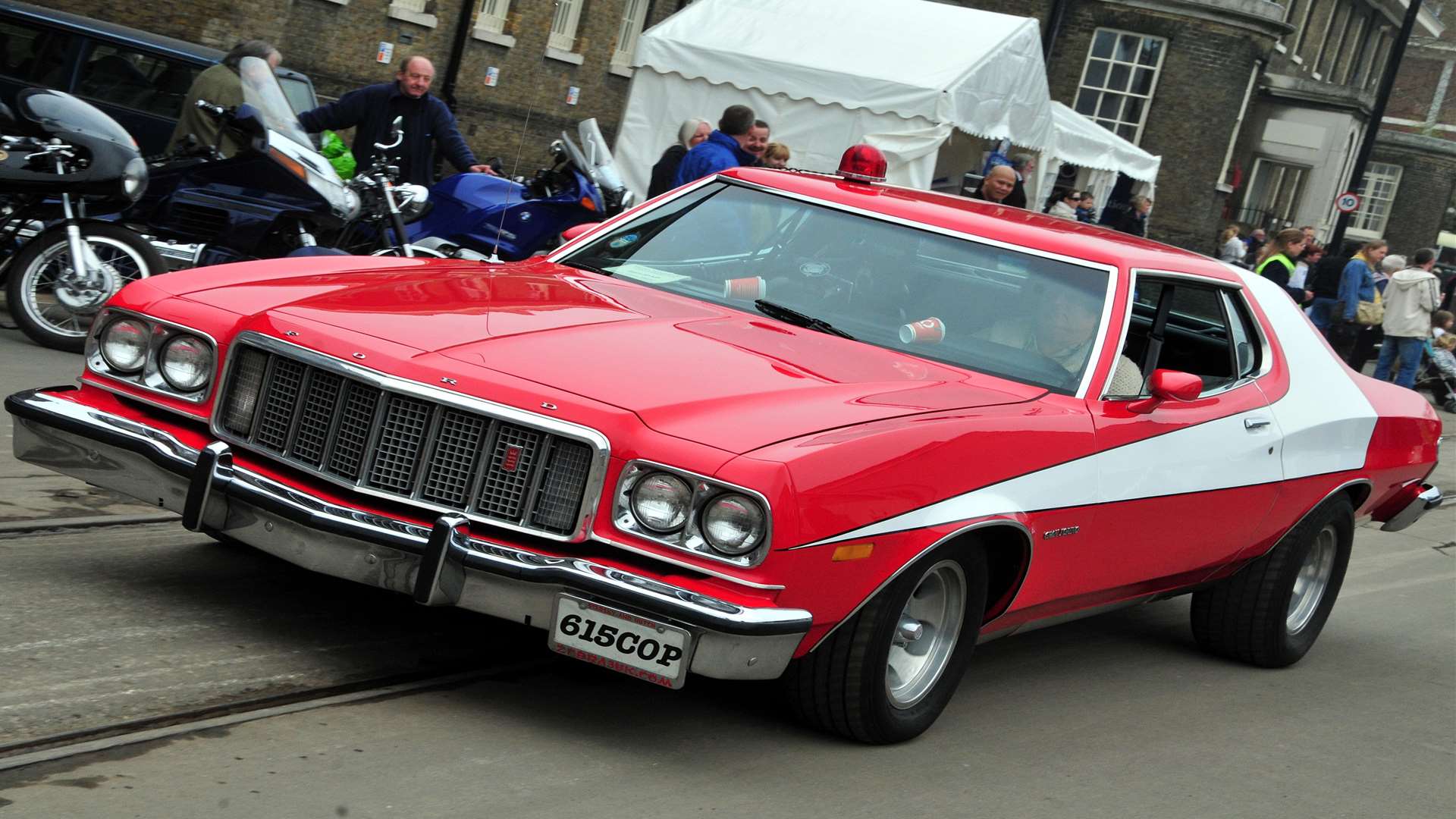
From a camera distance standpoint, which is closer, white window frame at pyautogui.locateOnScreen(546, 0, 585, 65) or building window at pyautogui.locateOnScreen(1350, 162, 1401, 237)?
white window frame at pyautogui.locateOnScreen(546, 0, 585, 65)

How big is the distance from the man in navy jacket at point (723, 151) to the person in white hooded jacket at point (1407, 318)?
10.4 m

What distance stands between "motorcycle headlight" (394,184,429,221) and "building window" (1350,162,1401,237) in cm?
5312

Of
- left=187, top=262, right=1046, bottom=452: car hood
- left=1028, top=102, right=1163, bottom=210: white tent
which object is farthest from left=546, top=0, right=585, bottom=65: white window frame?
left=187, top=262, right=1046, bottom=452: car hood

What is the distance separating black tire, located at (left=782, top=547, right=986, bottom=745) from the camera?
4344 millimetres

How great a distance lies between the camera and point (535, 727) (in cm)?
437

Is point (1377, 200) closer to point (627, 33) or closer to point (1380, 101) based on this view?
point (1380, 101)

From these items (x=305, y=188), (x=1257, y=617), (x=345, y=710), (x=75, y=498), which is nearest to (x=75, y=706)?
(x=345, y=710)

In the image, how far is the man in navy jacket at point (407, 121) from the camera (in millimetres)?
10938

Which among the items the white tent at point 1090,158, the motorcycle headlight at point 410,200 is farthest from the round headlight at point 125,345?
the white tent at point 1090,158

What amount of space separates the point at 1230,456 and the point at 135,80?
10620 mm

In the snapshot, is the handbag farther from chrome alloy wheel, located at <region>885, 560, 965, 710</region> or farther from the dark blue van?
chrome alloy wheel, located at <region>885, 560, 965, 710</region>

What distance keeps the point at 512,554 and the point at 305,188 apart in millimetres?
6196

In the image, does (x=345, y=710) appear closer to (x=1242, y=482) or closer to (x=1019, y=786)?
(x=1019, y=786)

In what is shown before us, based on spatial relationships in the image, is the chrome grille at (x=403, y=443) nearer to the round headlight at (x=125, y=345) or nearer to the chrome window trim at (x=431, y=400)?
the chrome window trim at (x=431, y=400)
